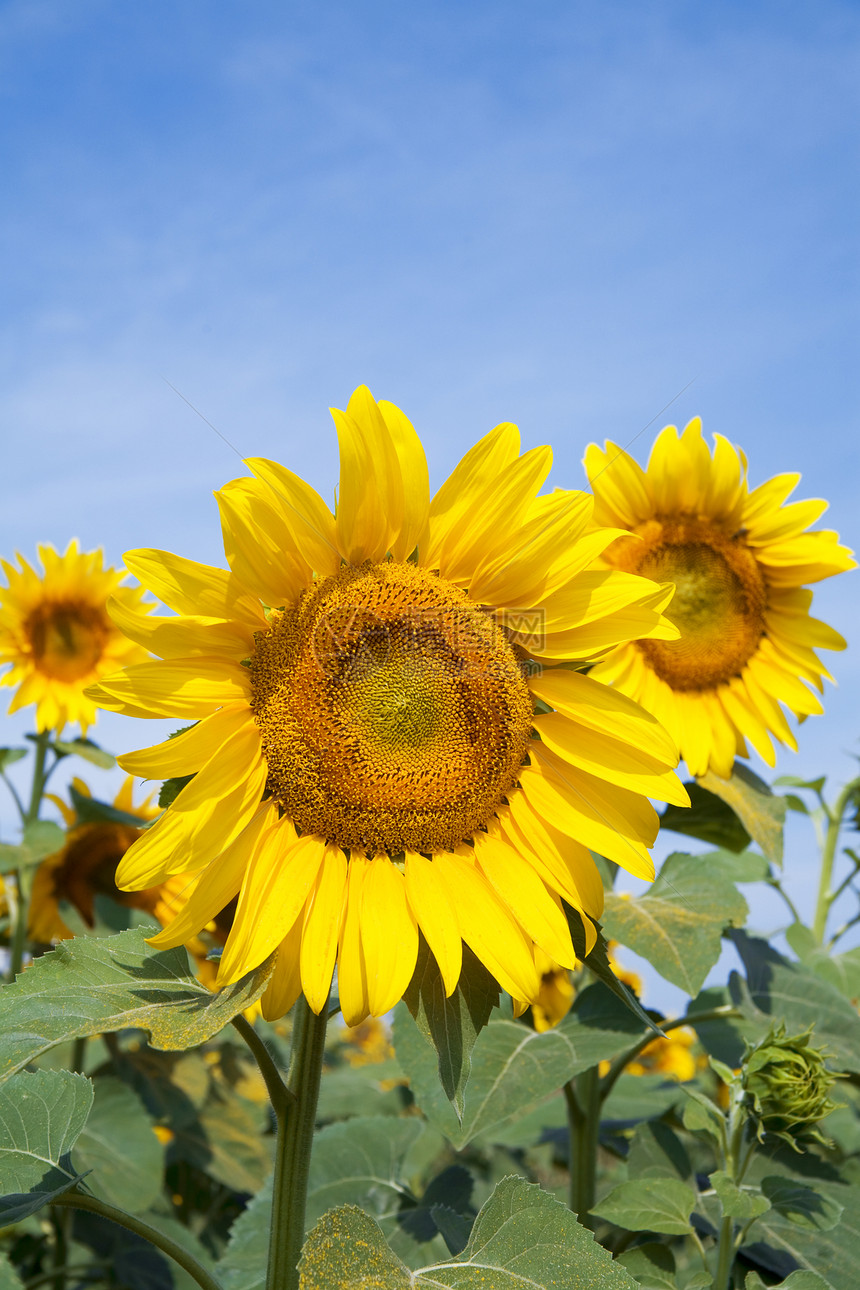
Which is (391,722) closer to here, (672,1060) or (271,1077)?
(271,1077)

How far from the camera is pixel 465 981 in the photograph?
177 centimetres

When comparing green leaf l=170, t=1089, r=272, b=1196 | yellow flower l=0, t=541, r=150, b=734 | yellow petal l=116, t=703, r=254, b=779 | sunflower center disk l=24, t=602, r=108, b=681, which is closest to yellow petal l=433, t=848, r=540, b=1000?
yellow petal l=116, t=703, r=254, b=779

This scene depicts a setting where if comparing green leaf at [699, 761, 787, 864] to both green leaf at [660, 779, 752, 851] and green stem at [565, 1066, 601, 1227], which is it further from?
green stem at [565, 1066, 601, 1227]

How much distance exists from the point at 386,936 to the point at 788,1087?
3.23 ft

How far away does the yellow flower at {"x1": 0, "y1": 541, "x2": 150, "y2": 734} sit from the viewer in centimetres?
481

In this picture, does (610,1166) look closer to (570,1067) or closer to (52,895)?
(52,895)

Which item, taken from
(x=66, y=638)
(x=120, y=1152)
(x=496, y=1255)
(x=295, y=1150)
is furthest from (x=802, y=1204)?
(x=66, y=638)

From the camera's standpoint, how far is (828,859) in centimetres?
414

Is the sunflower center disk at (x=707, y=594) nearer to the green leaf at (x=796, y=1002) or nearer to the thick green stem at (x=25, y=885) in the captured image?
the green leaf at (x=796, y=1002)

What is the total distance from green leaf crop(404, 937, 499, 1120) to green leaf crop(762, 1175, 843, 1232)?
961 mm

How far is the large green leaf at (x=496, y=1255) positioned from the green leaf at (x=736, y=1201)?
522 millimetres

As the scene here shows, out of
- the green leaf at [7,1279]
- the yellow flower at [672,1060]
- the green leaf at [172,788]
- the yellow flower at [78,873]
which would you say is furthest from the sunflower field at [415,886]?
the yellow flower at [672,1060]

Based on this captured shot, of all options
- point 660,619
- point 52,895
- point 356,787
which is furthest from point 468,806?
point 52,895

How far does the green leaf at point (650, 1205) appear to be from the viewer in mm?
2141
